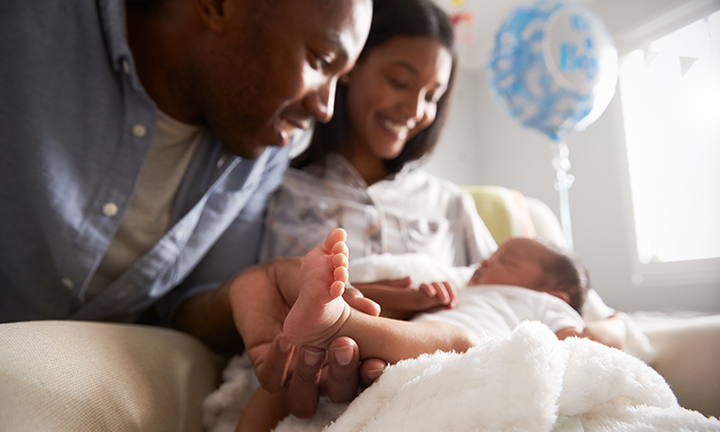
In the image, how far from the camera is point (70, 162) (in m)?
0.84

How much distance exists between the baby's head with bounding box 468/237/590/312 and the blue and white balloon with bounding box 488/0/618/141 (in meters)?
1.24

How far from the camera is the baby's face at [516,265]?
94 cm

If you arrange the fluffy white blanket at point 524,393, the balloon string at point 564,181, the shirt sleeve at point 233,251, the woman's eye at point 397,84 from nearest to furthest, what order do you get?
the fluffy white blanket at point 524,393 < the shirt sleeve at point 233,251 < the woman's eye at point 397,84 < the balloon string at point 564,181

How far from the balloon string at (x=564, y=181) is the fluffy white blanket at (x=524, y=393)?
9.70 feet

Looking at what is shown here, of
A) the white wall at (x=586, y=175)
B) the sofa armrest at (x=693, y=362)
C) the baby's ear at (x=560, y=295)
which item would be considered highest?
the baby's ear at (x=560, y=295)

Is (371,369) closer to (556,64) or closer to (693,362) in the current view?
(693,362)

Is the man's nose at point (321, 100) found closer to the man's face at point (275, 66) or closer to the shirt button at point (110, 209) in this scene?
the man's face at point (275, 66)

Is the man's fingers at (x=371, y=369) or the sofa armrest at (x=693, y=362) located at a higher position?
the man's fingers at (x=371, y=369)

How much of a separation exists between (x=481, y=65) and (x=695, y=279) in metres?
2.78

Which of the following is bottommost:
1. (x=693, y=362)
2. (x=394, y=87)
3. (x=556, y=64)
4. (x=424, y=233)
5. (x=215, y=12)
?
(x=693, y=362)

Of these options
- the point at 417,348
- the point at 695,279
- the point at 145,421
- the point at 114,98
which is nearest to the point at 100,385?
the point at 145,421

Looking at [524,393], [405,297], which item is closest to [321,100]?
[405,297]

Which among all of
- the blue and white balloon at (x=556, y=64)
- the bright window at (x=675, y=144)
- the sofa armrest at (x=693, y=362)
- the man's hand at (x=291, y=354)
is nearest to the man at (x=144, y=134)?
the man's hand at (x=291, y=354)

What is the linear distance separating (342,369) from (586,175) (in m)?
3.38
